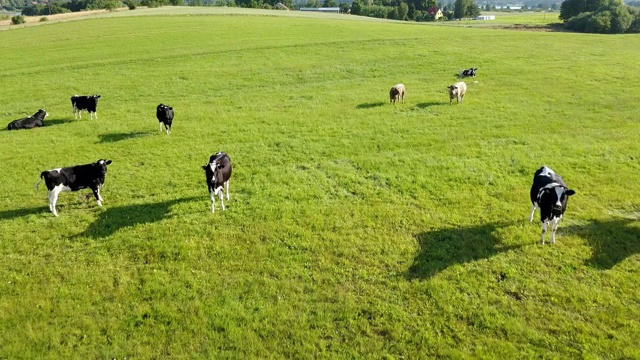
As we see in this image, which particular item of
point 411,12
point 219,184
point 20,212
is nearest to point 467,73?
point 219,184

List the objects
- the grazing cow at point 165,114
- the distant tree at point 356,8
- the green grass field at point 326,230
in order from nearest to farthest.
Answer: the green grass field at point 326,230
the grazing cow at point 165,114
the distant tree at point 356,8

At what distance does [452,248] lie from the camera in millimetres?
13062

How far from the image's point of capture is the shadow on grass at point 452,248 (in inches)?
480

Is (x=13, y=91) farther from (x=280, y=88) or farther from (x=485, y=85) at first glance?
(x=485, y=85)

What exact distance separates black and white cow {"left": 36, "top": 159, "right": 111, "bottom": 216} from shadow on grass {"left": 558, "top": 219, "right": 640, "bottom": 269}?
619 inches

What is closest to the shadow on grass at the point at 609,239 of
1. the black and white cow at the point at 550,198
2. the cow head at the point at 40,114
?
the black and white cow at the point at 550,198

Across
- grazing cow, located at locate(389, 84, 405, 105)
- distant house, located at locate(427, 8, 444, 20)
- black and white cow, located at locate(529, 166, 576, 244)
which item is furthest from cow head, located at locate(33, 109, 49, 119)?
distant house, located at locate(427, 8, 444, 20)

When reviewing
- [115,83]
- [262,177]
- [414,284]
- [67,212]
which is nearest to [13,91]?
[115,83]

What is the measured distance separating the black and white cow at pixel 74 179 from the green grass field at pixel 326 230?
64 cm

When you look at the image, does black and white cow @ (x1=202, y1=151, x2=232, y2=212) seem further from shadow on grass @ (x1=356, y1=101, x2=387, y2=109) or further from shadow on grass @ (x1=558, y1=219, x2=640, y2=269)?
shadow on grass @ (x1=356, y1=101, x2=387, y2=109)

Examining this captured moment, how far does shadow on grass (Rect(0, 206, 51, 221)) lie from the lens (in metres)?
15.0

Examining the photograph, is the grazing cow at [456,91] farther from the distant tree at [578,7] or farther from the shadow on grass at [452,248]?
the distant tree at [578,7]

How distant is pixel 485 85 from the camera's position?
33594mm

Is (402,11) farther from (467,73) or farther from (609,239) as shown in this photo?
(609,239)
